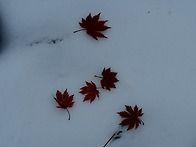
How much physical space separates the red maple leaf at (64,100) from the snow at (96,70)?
4 cm

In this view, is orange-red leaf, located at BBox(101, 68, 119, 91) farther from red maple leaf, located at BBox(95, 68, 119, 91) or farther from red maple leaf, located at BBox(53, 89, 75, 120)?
red maple leaf, located at BBox(53, 89, 75, 120)

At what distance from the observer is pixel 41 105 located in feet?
5.10

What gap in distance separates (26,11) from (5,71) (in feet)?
1.55

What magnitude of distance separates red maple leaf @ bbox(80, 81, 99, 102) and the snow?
0.12 ft

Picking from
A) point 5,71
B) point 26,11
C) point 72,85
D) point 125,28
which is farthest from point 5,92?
point 125,28

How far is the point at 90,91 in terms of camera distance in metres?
1.58

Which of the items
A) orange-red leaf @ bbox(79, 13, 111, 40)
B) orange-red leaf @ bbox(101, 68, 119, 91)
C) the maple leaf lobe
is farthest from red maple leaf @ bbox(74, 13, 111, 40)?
the maple leaf lobe

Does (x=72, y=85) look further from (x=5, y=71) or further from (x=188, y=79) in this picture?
(x=188, y=79)

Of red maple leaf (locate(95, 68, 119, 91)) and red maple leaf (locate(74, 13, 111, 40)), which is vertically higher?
red maple leaf (locate(74, 13, 111, 40))

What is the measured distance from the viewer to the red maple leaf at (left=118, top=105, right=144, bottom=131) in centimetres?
150

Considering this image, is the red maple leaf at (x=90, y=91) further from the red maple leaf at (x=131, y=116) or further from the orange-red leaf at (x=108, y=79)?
the red maple leaf at (x=131, y=116)

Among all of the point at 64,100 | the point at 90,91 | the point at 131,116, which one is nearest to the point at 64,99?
the point at 64,100

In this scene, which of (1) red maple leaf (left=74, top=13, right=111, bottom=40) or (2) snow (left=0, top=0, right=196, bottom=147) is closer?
(2) snow (left=0, top=0, right=196, bottom=147)

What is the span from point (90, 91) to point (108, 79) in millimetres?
143
